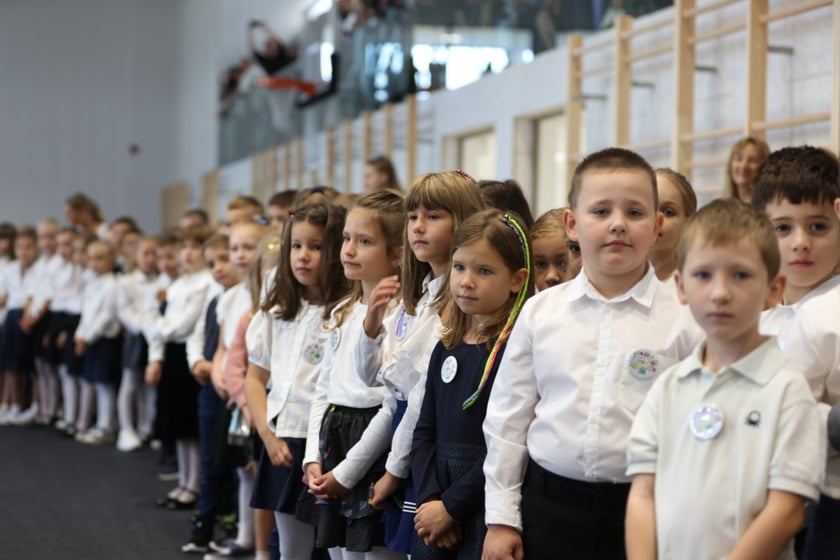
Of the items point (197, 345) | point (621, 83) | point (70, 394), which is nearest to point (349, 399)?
point (197, 345)

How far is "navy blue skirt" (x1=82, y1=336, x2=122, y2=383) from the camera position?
752 cm

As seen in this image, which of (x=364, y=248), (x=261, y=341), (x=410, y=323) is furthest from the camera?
(x=261, y=341)

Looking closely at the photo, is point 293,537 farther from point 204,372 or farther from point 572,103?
point 572,103

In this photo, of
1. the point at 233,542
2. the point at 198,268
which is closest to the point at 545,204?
the point at 198,268

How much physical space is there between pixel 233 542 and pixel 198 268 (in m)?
1.99

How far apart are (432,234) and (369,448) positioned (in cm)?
61

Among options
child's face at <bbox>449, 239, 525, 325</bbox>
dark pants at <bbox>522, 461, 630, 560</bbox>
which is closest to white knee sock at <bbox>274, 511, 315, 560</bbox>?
child's face at <bbox>449, 239, 525, 325</bbox>

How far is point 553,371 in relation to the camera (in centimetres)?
206

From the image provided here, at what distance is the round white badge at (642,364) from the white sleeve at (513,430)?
0.23 meters

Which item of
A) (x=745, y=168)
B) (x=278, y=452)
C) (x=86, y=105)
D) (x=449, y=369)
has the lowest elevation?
(x=278, y=452)

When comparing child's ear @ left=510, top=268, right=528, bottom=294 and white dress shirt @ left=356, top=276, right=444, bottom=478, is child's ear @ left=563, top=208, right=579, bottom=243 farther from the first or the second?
white dress shirt @ left=356, top=276, right=444, bottom=478

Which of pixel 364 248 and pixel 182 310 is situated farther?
pixel 182 310

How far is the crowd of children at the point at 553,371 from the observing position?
5.58 ft

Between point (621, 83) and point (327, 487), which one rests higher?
point (621, 83)
